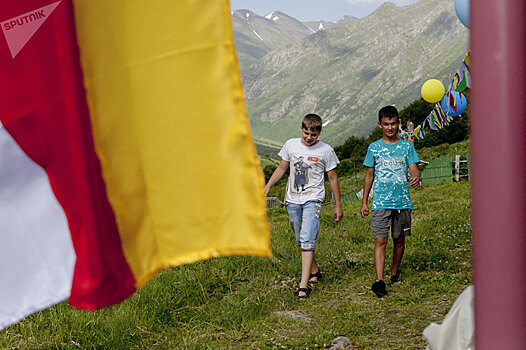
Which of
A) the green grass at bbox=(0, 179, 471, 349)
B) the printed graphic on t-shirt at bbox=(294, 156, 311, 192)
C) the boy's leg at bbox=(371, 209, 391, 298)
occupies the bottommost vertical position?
the green grass at bbox=(0, 179, 471, 349)

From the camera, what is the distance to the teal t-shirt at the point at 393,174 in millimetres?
5734

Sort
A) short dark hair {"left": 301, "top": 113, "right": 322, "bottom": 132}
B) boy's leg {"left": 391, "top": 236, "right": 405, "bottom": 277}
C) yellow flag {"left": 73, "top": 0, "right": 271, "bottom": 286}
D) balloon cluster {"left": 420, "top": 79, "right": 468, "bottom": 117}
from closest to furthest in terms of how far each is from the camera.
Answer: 1. yellow flag {"left": 73, "top": 0, "right": 271, "bottom": 286}
2. short dark hair {"left": 301, "top": 113, "right": 322, "bottom": 132}
3. boy's leg {"left": 391, "top": 236, "right": 405, "bottom": 277}
4. balloon cluster {"left": 420, "top": 79, "right": 468, "bottom": 117}

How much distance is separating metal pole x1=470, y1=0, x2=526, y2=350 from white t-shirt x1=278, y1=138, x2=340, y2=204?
14.2ft

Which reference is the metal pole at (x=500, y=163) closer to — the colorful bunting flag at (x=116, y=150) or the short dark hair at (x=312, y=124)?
the colorful bunting flag at (x=116, y=150)

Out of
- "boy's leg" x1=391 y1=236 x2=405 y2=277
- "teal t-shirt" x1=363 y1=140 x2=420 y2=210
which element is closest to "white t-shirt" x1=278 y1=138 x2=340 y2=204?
"teal t-shirt" x1=363 y1=140 x2=420 y2=210

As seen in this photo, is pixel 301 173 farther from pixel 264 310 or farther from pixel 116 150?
pixel 116 150

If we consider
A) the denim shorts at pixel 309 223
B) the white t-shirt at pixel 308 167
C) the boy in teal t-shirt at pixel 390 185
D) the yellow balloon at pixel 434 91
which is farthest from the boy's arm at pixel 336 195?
the yellow balloon at pixel 434 91

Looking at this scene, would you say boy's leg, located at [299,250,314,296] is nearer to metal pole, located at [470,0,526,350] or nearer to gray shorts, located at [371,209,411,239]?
gray shorts, located at [371,209,411,239]

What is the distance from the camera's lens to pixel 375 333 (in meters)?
4.61

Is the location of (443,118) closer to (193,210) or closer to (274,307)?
(274,307)

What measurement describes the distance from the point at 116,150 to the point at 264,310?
13.4 ft

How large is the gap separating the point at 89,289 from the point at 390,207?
180 inches

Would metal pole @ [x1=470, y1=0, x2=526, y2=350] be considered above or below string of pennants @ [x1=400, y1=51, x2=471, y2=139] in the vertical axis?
above

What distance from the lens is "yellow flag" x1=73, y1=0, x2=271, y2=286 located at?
1519 millimetres
